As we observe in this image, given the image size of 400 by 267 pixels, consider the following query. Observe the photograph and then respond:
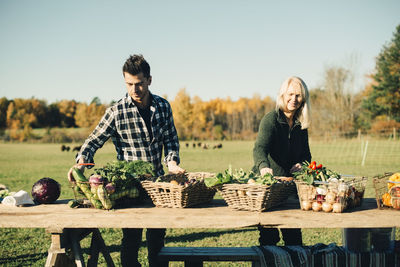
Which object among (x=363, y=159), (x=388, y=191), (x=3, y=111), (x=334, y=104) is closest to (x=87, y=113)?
(x=3, y=111)

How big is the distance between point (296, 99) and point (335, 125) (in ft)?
169

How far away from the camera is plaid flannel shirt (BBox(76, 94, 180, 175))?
3.74 m

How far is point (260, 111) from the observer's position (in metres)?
82.3

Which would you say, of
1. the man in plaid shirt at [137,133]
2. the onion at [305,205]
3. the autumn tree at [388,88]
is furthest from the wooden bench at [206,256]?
the autumn tree at [388,88]

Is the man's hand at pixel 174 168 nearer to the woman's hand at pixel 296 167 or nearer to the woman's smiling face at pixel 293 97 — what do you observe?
the woman's hand at pixel 296 167

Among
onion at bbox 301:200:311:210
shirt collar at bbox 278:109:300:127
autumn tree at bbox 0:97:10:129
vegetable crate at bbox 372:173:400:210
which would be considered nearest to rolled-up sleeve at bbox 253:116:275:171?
shirt collar at bbox 278:109:300:127

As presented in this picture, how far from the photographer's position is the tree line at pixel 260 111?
41531 millimetres

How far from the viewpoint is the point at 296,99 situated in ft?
11.5

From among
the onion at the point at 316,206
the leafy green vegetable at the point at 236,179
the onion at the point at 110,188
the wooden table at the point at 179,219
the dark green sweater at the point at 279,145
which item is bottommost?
the wooden table at the point at 179,219

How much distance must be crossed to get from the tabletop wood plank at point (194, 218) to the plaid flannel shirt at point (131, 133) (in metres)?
0.87

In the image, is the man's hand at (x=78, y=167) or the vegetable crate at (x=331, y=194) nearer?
the vegetable crate at (x=331, y=194)

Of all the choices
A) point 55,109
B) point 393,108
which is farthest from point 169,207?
point 55,109

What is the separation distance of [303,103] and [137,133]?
1.82 metres

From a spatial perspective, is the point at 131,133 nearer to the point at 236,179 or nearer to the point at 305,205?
the point at 236,179
